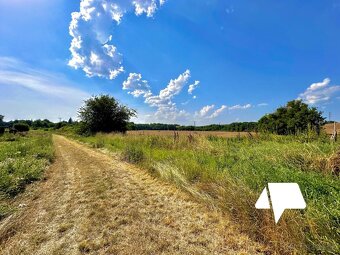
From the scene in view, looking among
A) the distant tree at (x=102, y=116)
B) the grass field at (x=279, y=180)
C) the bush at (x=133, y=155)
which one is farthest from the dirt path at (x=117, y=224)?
the distant tree at (x=102, y=116)

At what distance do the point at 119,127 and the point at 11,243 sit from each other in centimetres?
3137

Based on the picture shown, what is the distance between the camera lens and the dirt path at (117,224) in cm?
351

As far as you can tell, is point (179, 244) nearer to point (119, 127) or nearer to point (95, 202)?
point (95, 202)

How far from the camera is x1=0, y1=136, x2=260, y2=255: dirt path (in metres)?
3.51

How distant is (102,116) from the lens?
111 ft

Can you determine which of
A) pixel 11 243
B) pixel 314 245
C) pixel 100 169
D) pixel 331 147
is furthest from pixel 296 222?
pixel 100 169

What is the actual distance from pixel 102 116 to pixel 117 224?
3066cm

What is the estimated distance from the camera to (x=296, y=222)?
2.89 m

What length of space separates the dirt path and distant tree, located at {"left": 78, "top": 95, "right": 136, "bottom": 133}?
27.5 m
